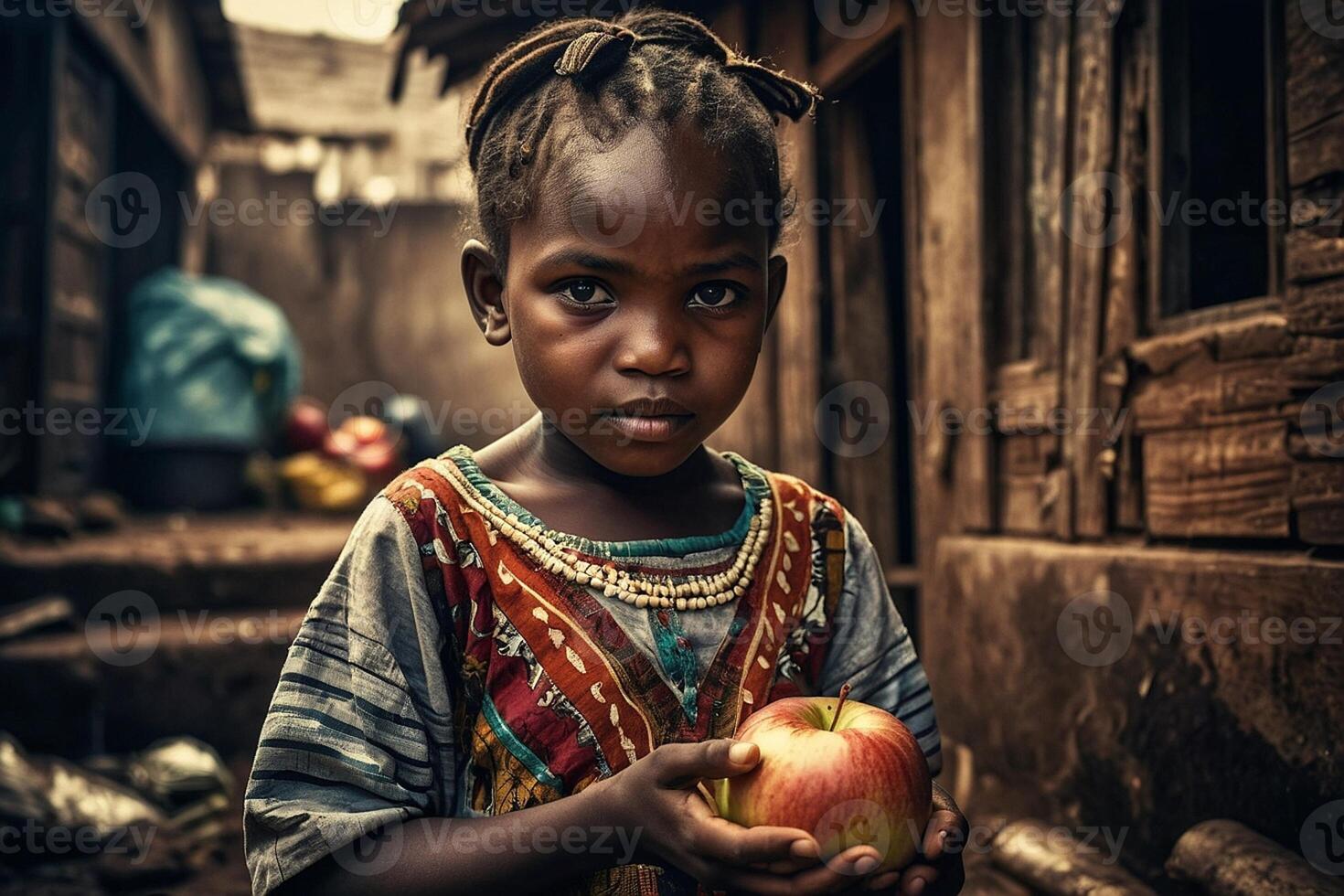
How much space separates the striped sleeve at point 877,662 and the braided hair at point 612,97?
0.59m

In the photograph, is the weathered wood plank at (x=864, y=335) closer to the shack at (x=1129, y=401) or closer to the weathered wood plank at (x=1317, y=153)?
the shack at (x=1129, y=401)

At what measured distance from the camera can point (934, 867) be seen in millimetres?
1351

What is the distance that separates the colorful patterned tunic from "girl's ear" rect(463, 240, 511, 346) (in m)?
0.20

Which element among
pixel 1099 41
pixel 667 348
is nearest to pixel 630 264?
pixel 667 348

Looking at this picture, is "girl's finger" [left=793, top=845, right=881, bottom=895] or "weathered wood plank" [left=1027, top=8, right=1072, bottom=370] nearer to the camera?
"girl's finger" [left=793, top=845, right=881, bottom=895]

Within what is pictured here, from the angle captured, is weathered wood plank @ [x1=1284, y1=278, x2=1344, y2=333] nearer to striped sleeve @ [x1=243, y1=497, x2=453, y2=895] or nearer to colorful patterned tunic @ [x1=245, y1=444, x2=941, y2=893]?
colorful patterned tunic @ [x1=245, y1=444, x2=941, y2=893]

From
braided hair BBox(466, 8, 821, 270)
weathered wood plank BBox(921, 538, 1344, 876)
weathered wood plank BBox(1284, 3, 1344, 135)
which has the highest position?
weathered wood plank BBox(1284, 3, 1344, 135)

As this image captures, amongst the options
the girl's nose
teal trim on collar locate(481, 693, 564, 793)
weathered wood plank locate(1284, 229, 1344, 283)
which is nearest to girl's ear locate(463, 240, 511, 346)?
the girl's nose

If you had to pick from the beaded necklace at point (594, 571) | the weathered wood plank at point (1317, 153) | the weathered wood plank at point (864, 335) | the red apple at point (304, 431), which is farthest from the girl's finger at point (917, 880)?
the red apple at point (304, 431)

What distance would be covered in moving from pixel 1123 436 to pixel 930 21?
176cm

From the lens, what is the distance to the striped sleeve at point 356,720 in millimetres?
1347

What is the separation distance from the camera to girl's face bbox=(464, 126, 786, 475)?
1.42m

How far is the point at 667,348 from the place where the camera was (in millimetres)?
1420

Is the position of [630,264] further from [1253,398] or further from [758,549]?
[1253,398]
